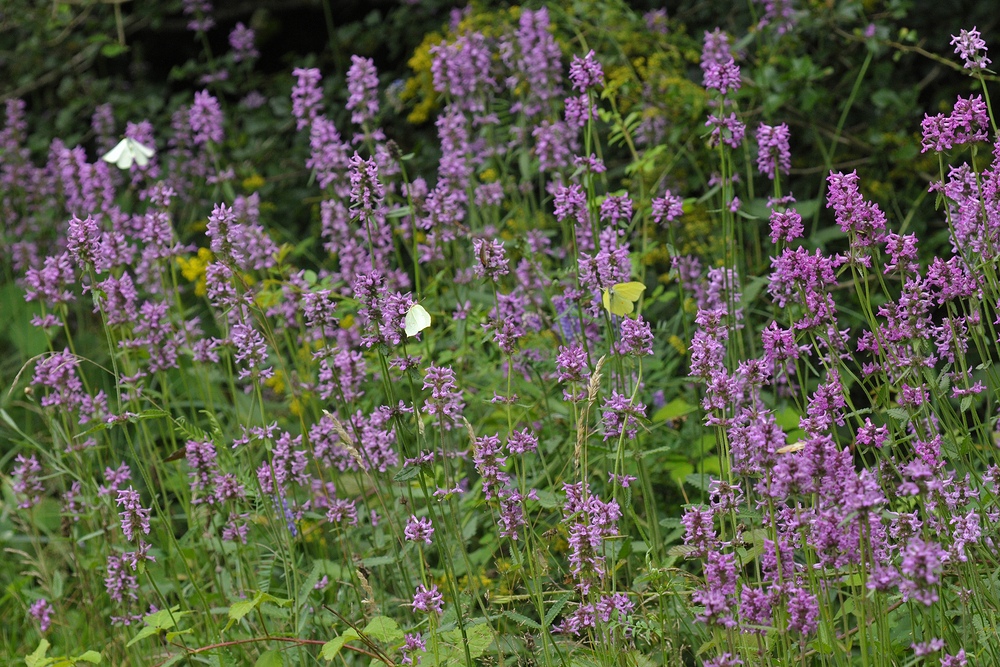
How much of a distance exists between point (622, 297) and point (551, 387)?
78 cm

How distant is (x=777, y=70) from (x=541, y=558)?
132 inches

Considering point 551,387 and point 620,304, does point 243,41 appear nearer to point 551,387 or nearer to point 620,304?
point 551,387

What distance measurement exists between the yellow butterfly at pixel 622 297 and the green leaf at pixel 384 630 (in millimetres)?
748

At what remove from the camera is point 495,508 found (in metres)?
1.96

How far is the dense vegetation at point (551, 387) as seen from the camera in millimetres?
1932

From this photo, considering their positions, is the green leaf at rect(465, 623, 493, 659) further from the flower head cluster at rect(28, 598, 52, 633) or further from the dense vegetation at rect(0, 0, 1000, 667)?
the flower head cluster at rect(28, 598, 52, 633)

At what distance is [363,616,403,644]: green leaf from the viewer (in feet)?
6.98

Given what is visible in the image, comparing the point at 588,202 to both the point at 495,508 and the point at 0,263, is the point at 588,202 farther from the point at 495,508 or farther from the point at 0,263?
the point at 0,263

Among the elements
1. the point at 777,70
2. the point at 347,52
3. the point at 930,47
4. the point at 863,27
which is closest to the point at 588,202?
the point at 777,70

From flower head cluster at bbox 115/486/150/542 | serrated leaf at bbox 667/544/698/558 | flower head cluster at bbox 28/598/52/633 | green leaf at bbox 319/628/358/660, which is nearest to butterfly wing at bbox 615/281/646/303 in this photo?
serrated leaf at bbox 667/544/698/558

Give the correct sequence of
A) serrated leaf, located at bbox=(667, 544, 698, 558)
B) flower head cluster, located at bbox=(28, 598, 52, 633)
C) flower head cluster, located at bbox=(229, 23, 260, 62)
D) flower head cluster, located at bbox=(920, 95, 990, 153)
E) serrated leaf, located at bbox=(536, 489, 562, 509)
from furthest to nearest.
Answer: flower head cluster, located at bbox=(229, 23, 260, 62), flower head cluster, located at bbox=(28, 598, 52, 633), serrated leaf, located at bbox=(536, 489, 562, 509), flower head cluster, located at bbox=(920, 95, 990, 153), serrated leaf, located at bbox=(667, 544, 698, 558)

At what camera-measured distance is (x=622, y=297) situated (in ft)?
7.02

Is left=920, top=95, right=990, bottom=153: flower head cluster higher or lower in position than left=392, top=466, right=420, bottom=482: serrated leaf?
higher

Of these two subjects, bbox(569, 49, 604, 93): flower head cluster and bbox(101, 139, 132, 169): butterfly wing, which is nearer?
bbox(569, 49, 604, 93): flower head cluster
